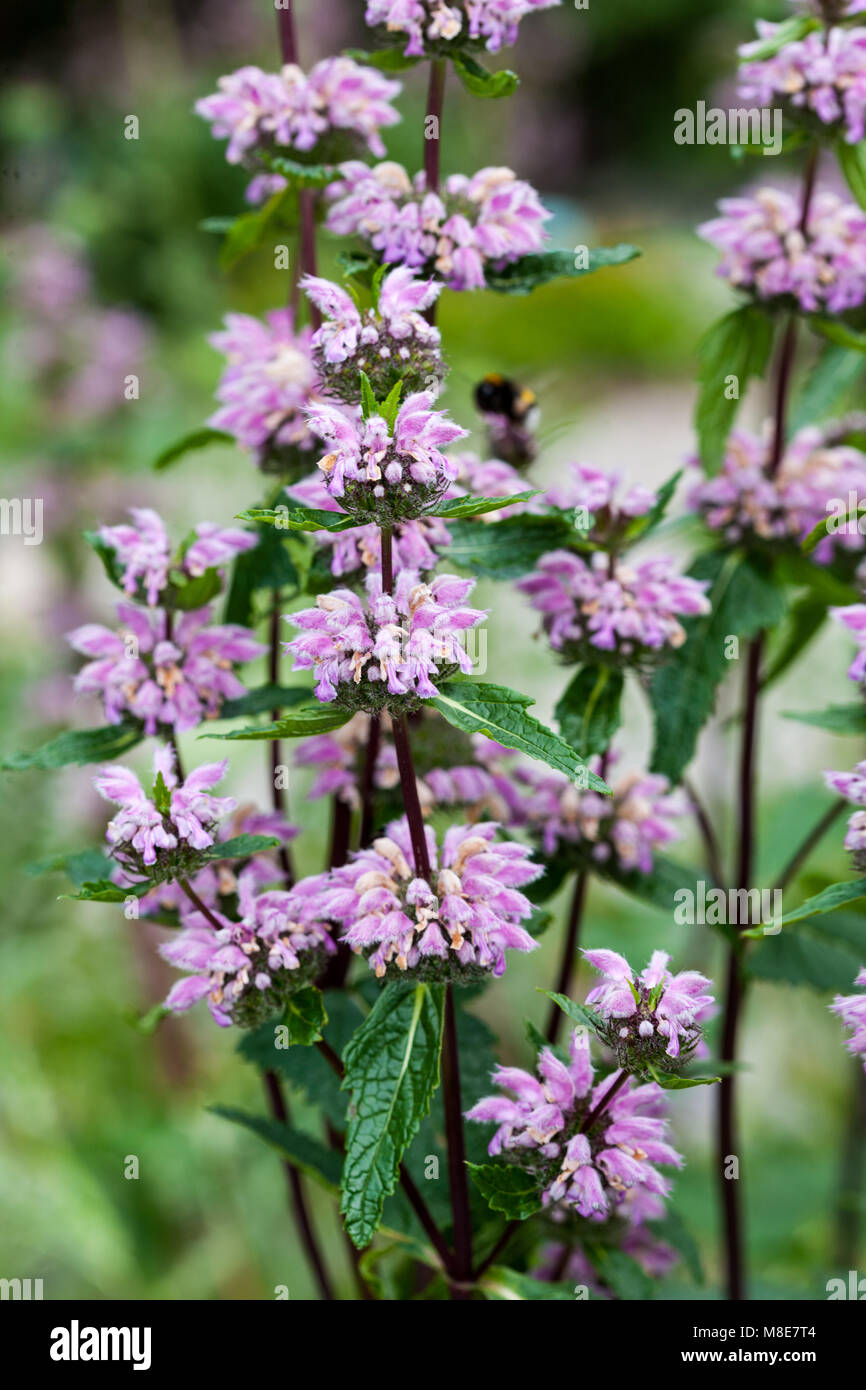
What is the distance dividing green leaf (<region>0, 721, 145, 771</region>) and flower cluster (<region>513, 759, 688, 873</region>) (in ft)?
1.24

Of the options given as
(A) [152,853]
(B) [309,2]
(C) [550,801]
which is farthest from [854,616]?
(B) [309,2]

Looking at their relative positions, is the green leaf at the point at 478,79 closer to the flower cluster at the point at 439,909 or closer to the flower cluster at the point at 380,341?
the flower cluster at the point at 380,341

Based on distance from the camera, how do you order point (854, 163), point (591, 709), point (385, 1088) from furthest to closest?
point (854, 163) < point (591, 709) < point (385, 1088)

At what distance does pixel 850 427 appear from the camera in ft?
5.01

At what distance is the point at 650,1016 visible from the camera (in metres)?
0.85

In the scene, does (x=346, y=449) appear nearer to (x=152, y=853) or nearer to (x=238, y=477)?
(x=152, y=853)

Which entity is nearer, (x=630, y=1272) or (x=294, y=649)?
(x=294, y=649)

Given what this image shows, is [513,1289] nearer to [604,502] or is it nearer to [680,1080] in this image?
[680,1080]

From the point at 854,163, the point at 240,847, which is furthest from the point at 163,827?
the point at 854,163

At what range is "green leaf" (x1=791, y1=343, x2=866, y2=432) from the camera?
1405mm

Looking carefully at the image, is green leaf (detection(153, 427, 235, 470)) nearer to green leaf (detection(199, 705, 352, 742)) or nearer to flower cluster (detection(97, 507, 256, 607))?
flower cluster (detection(97, 507, 256, 607))

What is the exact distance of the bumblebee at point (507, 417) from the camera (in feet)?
4.51

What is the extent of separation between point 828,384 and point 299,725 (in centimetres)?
86
